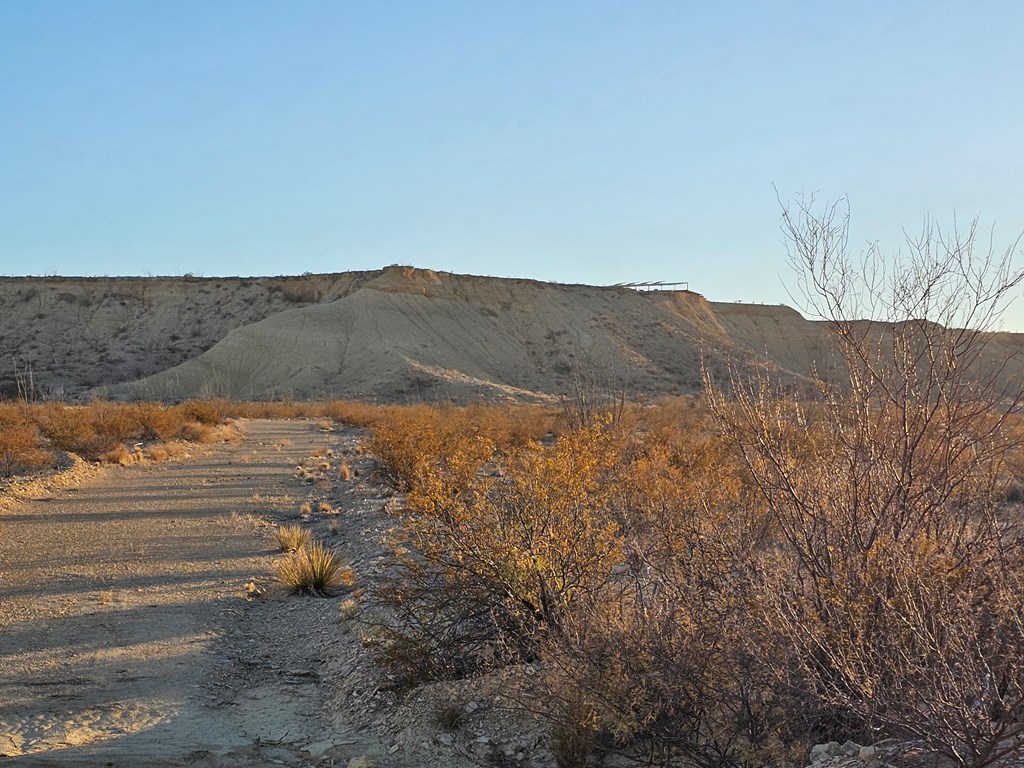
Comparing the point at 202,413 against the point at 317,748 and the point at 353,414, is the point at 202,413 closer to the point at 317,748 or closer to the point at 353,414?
the point at 353,414

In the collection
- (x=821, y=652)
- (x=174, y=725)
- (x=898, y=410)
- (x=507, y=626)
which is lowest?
(x=174, y=725)

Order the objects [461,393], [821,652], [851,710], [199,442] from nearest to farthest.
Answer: [851,710], [821,652], [199,442], [461,393]

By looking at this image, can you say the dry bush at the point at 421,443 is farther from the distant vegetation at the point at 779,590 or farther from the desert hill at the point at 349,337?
the desert hill at the point at 349,337

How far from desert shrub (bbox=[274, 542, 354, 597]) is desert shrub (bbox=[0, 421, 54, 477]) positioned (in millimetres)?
8158

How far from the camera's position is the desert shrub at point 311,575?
8164 millimetres

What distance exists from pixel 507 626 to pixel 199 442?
1876 centimetres

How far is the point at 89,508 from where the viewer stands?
12109mm

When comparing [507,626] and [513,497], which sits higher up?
[513,497]

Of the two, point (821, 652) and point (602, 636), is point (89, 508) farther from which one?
point (821, 652)

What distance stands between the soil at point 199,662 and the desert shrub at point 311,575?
119 millimetres

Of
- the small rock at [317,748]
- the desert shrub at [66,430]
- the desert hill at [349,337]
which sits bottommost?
the small rock at [317,748]

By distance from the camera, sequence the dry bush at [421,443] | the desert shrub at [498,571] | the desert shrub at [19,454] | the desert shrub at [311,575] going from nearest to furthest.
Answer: the desert shrub at [498,571] → the desert shrub at [311,575] → the dry bush at [421,443] → the desert shrub at [19,454]

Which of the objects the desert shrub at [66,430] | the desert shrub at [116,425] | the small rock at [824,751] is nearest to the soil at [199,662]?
the small rock at [824,751]

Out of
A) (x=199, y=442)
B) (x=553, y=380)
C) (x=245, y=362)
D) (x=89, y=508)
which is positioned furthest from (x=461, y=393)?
(x=89, y=508)
